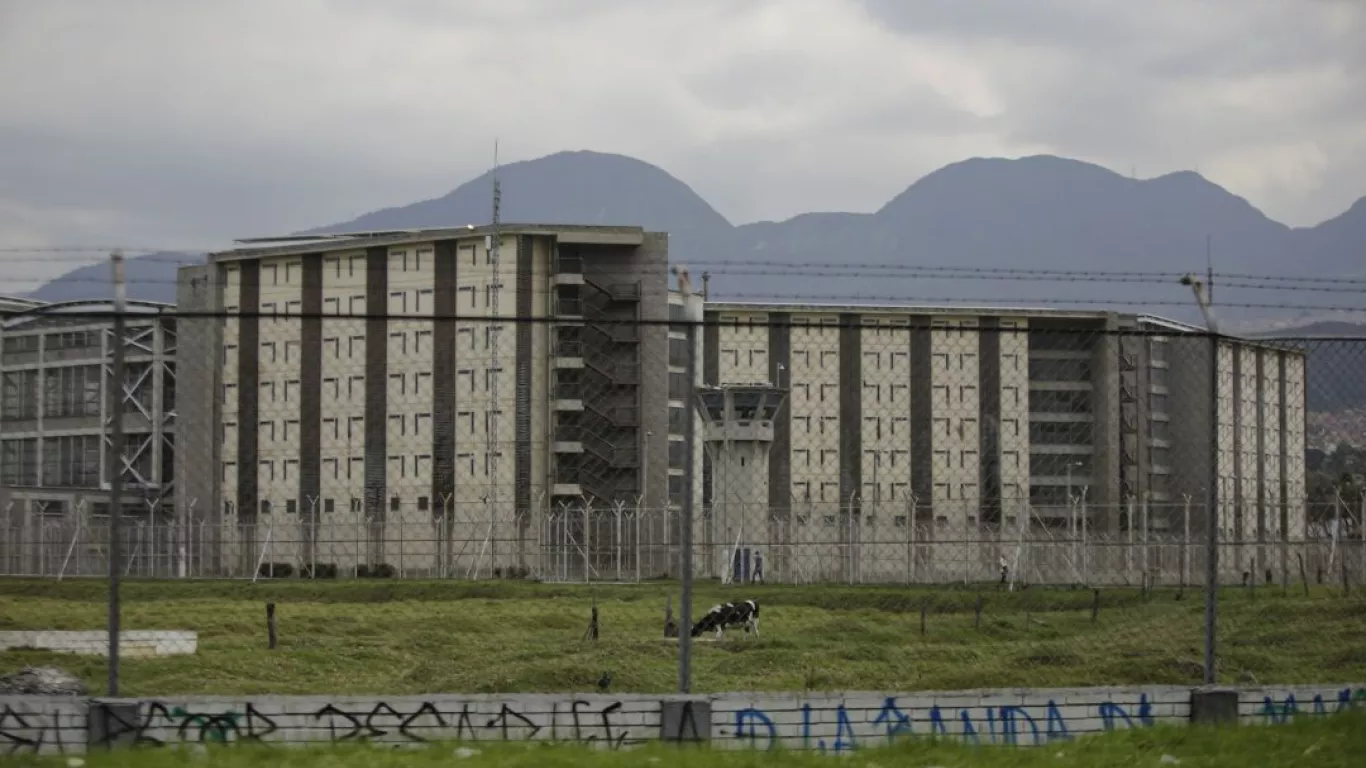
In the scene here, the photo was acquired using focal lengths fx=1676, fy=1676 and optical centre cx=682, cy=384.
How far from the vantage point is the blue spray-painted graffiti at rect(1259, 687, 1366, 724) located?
45.8 feet

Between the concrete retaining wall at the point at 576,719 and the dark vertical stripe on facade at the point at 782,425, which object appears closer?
the concrete retaining wall at the point at 576,719

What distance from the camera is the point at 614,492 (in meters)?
78.2

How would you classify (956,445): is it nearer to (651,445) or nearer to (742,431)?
(742,431)

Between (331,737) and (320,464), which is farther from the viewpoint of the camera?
(320,464)

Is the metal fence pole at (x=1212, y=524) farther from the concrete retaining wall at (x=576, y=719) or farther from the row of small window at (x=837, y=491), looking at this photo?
the row of small window at (x=837, y=491)

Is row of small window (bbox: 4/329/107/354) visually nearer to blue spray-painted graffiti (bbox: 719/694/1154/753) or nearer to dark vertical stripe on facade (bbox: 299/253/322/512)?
dark vertical stripe on facade (bbox: 299/253/322/512)

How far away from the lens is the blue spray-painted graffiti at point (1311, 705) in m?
13.9

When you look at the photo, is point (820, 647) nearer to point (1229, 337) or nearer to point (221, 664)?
point (221, 664)

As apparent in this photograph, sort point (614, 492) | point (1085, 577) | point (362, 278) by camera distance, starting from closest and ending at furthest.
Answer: point (1085, 577)
point (362, 278)
point (614, 492)

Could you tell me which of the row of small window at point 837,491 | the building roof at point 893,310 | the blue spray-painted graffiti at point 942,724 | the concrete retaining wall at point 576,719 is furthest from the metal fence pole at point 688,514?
the building roof at point 893,310

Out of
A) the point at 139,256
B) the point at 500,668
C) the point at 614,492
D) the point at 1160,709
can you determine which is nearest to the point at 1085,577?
the point at 614,492

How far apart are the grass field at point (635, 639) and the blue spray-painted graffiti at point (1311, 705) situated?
4.73m

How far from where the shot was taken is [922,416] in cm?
7556

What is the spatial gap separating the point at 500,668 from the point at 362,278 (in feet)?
166
